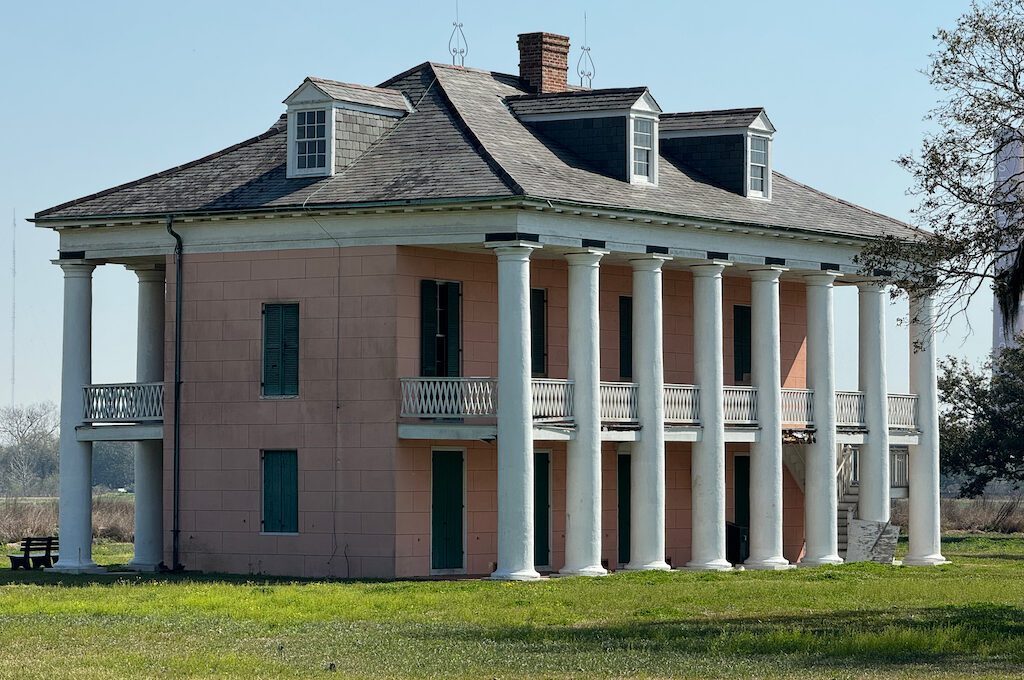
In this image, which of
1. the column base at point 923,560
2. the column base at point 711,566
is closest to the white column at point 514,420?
the column base at point 711,566

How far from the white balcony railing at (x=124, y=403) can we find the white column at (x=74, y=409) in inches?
7.9

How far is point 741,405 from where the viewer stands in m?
46.2

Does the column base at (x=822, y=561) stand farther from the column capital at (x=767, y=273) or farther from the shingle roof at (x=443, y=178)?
the shingle roof at (x=443, y=178)

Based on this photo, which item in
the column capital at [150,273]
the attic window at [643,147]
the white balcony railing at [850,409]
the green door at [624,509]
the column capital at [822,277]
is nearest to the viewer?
the attic window at [643,147]

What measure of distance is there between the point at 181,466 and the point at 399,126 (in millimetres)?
8118

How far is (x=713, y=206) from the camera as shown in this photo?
45.1 meters

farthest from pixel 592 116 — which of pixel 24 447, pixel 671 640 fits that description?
pixel 24 447

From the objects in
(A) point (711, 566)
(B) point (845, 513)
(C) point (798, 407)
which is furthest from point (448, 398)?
(B) point (845, 513)

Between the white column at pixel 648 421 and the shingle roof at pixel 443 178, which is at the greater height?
the shingle roof at pixel 443 178

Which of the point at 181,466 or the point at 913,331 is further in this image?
the point at 913,331

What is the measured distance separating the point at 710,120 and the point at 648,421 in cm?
802

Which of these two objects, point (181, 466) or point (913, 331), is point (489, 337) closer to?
point (181, 466)

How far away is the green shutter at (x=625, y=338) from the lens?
153 ft

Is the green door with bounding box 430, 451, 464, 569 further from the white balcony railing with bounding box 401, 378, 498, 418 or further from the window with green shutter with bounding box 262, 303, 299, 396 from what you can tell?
the window with green shutter with bounding box 262, 303, 299, 396
